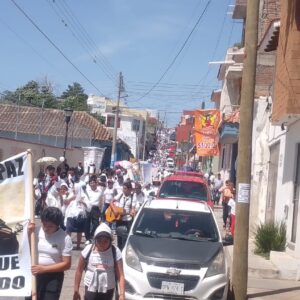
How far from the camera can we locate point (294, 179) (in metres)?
14.2

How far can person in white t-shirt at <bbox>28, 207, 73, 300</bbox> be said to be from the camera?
648 cm

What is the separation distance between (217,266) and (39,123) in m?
44.9

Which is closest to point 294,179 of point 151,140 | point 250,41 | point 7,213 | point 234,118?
point 250,41

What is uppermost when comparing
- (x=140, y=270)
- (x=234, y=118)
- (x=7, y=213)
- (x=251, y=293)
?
(x=234, y=118)

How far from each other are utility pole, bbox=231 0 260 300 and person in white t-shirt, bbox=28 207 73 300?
4.44 meters

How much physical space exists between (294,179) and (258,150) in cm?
673

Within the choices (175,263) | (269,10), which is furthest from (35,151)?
(175,263)

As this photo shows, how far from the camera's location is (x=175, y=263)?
344 inches

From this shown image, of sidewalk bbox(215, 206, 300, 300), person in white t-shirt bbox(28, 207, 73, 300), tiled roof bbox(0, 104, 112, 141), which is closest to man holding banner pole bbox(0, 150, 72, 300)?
person in white t-shirt bbox(28, 207, 73, 300)

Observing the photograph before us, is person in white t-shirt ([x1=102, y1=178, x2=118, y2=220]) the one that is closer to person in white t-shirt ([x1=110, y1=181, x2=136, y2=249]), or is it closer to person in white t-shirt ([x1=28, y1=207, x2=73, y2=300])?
person in white t-shirt ([x1=110, y1=181, x2=136, y2=249])

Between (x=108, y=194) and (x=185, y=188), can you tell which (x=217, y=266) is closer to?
(x=108, y=194)

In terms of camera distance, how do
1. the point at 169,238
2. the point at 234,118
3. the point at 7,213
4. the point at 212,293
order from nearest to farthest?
the point at 7,213
the point at 212,293
the point at 169,238
the point at 234,118

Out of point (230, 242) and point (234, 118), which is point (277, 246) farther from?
point (234, 118)

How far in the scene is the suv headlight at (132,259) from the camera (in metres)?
8.83
